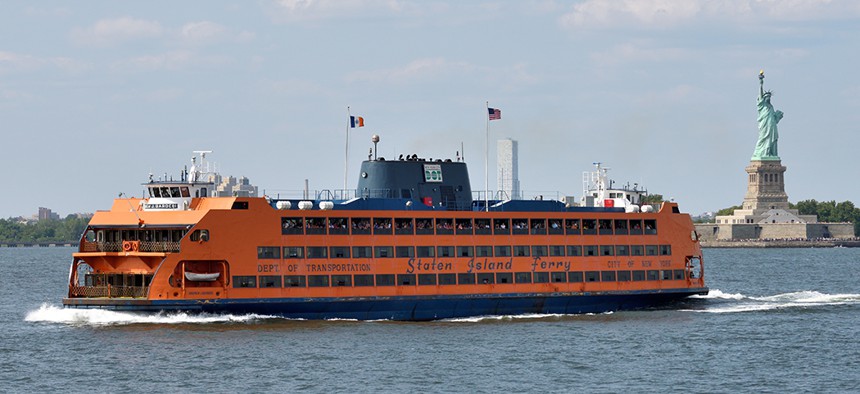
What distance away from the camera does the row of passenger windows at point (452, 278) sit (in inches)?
2012

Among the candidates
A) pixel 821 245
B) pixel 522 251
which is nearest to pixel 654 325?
pixel 522 251

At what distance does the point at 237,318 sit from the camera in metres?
50.5

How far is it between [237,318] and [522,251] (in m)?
12.9

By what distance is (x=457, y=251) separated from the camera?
2169 inches

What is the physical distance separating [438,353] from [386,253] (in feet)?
29.5

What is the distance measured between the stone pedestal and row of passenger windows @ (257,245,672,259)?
137708 mm

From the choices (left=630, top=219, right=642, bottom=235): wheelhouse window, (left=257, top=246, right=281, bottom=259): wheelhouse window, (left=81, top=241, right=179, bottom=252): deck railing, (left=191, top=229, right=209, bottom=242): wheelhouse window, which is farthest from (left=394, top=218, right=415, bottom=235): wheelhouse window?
(left=630, top=219, right=642, bottom=235): wheelhouse window

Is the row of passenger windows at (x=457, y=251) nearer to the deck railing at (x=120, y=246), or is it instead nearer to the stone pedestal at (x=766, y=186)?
the deck railing at (x=120, y=246)

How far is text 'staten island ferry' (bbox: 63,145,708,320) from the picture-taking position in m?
50.1

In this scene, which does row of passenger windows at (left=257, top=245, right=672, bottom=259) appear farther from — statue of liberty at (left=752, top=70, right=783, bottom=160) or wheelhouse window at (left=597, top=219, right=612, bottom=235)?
statue of liberty at (left=752, top=70, right=783, bottom=160)

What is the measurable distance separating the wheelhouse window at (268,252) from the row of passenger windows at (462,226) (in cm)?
84

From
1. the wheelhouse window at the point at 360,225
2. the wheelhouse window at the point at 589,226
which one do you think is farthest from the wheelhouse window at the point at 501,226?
the wheelhouse window at the point at 360,225

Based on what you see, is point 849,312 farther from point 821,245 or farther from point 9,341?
point 821,245

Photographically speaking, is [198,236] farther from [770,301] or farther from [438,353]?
[770,301]
